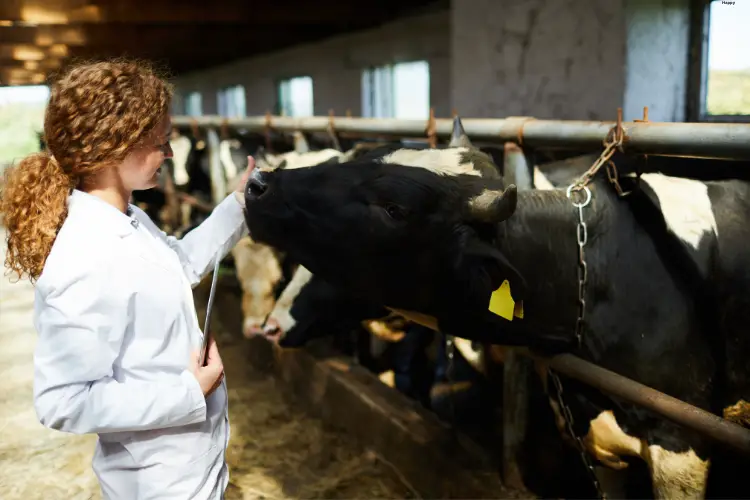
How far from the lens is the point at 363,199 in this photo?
2.01 metres

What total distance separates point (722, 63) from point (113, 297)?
314cm

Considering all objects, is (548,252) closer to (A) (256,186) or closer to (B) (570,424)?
(B) (570,424)

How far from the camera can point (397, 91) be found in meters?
7.25

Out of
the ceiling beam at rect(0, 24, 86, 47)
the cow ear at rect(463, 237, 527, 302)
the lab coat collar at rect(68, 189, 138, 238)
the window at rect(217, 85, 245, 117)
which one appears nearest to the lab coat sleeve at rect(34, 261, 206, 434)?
the lab coat collar at rect(68, 189, 138, 238)

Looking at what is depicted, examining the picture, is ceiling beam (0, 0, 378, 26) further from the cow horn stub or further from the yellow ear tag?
the yellow ear tag

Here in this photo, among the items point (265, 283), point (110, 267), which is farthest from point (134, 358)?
point (265, 283)

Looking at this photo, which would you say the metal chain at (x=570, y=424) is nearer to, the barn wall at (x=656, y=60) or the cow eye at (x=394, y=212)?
the cow eye at (x=394, y=212)

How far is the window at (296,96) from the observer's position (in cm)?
923

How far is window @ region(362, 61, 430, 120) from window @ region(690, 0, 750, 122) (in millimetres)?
3260

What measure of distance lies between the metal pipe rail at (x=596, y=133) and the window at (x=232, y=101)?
9.30 m

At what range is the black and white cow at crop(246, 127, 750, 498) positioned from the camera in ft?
6.57

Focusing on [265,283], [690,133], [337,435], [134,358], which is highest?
[690,133]

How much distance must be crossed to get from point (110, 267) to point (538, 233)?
4.22 feet

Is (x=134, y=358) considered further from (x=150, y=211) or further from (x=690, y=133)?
(x=150, y=211)
